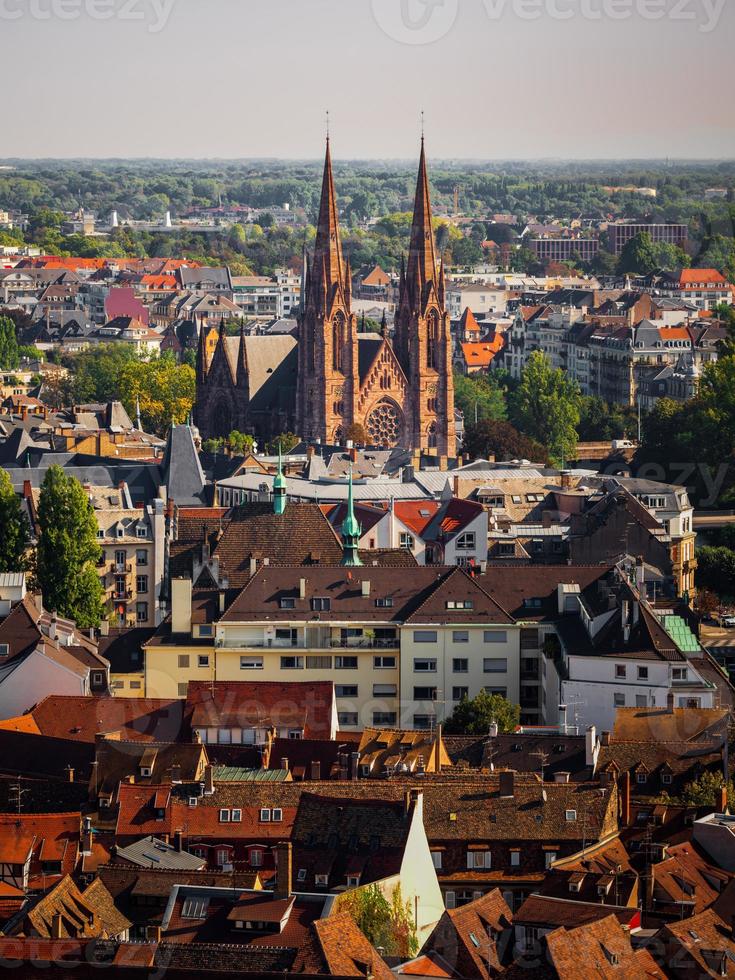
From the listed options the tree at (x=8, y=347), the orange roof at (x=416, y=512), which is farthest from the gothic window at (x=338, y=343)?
the tree at (x=8, y=347)

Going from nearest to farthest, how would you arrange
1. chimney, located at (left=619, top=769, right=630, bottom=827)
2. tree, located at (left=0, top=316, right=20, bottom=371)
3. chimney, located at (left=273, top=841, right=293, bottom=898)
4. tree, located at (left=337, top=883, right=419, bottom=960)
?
tree, located at (left=337, top=883, right=419, bottom=960), chimney, located at (left=273, top=841, right=293, bottom=898), chimney, located at (left=619, top=769, right=630, bottom=827), tree, located at (left=0, top=316, right=20, bottom=371)

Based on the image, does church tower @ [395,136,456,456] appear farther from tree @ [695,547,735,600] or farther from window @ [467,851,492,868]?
window @ [467,851,492,868]

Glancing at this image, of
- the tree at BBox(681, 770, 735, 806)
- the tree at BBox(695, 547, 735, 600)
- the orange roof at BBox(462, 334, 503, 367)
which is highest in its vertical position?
the tree at BBox(681, 770, 735, 806)

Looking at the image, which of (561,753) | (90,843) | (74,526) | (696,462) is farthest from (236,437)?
(90,843)

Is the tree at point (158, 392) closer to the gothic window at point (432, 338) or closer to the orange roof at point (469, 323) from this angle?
the gothic window at point (432, 338)

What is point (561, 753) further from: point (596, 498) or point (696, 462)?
point (696, 462)

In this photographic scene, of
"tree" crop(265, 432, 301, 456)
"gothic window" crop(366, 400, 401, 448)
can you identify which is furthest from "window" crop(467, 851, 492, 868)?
"gothic window" crop(366, 400, 401, 448)
